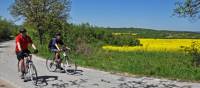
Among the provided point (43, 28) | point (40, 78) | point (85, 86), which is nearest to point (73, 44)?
point (43, 28)

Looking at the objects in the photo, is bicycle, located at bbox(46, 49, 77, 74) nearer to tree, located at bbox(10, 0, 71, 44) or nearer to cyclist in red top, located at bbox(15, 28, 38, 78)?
cyclist in red top, located at bbox(15, 28, 38, 78)

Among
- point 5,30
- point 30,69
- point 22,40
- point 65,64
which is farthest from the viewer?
point 5,30

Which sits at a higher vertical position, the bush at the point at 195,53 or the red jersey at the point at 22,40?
the red jersey at the point at 22,40

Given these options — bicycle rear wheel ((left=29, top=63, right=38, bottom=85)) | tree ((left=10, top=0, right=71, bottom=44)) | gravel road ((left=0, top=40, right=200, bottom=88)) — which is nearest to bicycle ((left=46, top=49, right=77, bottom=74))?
gravel road ((left=0, top=40, right=200, bottom=88))

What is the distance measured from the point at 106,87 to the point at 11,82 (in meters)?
3.76

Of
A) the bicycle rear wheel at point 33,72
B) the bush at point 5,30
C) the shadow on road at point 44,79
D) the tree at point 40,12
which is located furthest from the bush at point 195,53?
the bush at point 5,30

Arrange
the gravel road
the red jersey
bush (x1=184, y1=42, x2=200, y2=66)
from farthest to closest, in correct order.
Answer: bush (x1=184, y1=42, x2=200, y2=66) → the red jersey → the gravel road

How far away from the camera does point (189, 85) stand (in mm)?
14039

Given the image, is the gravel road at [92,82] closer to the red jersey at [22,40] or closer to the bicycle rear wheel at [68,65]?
the bicycle rear wheel at [68,65]

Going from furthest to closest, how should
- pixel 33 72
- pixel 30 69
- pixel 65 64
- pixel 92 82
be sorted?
pixel 65 64 → pixel 33 72 → pixel 92 82 → pixel 30 69

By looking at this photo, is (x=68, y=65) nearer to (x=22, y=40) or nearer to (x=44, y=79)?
(x=44, y=79)

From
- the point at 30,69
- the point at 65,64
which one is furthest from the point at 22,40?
the point at 65,64

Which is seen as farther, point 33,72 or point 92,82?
point 33,72

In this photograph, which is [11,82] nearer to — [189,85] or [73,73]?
[73,73]
